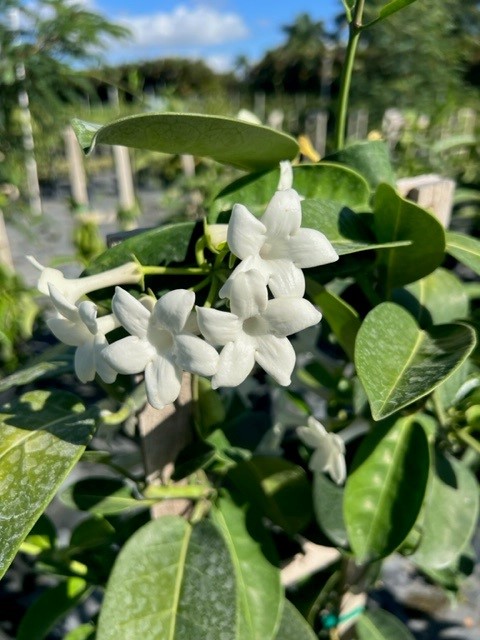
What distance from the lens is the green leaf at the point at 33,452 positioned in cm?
43

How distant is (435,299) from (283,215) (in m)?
0.36

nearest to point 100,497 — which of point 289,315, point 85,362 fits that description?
point 85,362

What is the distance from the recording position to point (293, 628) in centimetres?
70

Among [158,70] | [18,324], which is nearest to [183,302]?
[18,324]

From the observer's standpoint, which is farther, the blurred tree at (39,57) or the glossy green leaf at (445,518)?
the blurred tree at (39,57)

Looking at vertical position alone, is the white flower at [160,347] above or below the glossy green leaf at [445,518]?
above

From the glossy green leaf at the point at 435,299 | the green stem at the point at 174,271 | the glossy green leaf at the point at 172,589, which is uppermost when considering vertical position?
the green stem at the point at 174,271

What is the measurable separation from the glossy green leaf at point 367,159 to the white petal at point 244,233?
9.9 inches

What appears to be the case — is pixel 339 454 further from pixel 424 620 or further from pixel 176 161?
pixel 176 161

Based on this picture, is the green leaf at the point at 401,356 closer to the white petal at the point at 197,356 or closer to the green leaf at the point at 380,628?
the white petal at the point at 197,356

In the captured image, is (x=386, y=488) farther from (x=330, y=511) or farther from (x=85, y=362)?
(x=85, y=362)

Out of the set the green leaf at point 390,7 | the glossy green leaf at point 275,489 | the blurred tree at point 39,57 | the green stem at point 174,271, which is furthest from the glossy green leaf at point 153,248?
the blurred tree at point 39,57

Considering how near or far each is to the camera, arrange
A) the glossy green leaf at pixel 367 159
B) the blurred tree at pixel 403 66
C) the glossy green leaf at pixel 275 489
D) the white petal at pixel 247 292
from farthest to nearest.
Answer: the blurred tree at pixel 403 66
the glossy green leaf at pixel 275 489
the glossy green leaf at pixel 367 159
the white petal at pixel 247 292

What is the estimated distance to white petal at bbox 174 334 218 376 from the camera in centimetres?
40
